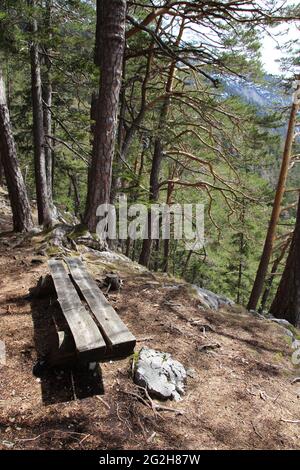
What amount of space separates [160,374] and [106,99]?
4235mm

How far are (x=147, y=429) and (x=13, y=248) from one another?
157 inches

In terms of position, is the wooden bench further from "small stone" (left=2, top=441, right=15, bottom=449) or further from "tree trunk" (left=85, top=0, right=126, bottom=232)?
"tree trunk" (left=85, top=0, right=126, bottom=232)

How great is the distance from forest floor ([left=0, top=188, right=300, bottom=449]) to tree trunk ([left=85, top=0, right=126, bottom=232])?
2057 millimetres

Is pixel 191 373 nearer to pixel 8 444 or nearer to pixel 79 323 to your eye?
pixel 79 323

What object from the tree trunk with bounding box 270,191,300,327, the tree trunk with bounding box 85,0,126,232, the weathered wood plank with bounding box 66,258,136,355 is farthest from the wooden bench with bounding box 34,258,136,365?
the tree trunk with bounding box 270,191,300,327

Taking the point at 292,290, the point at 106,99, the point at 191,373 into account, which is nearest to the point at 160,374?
the point at 191,373

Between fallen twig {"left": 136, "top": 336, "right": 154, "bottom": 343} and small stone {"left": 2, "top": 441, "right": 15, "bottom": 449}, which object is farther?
fallen twig {"left": 136, "top": 336, "right": 154, "bottom": 343}

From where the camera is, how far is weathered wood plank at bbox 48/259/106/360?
2309mm

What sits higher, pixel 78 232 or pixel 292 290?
pixel 78 232

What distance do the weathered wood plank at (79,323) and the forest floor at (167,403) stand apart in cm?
38

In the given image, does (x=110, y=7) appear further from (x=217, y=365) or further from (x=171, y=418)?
(x=171, y=418)

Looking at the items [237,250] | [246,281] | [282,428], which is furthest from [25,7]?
[246,281]

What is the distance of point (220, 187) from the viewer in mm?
10484

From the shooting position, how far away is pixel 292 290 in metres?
5.62
